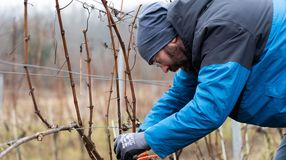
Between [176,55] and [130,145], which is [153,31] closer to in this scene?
[176,55]

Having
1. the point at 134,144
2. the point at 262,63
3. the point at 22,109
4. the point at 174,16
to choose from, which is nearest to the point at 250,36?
the point at 262,63

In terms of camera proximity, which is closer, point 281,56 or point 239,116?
point 281,56

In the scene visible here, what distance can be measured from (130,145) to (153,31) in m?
0.55

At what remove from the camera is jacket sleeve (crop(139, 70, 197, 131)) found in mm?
3258

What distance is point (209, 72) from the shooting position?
258 cm

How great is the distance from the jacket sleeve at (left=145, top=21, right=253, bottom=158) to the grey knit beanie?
0.74 feet

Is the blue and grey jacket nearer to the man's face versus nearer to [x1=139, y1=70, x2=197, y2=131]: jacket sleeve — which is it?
the man's face

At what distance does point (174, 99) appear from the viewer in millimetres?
3320

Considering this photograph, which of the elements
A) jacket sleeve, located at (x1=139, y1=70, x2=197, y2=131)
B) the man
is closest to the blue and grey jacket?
the man

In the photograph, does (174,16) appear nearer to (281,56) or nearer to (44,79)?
(281,56)

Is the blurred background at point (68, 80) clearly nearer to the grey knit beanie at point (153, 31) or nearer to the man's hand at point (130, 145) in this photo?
the man's hand at point (130, 145)

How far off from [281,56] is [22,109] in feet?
22.1

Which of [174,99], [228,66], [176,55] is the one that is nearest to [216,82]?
[228,66]

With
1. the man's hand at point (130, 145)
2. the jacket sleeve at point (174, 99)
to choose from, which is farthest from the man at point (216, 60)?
the jacket sleeve at point (174, 99)
